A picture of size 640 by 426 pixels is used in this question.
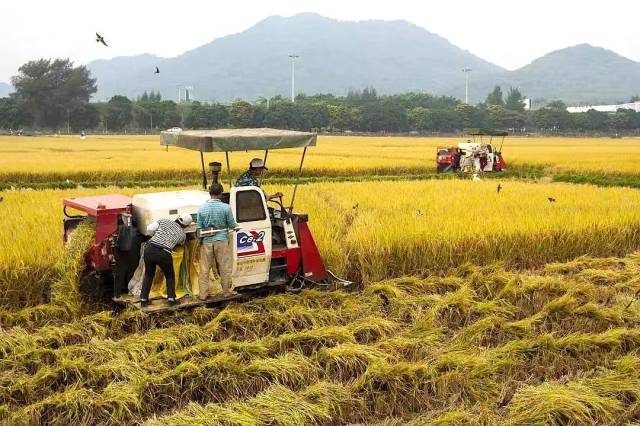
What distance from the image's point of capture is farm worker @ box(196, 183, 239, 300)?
6.61 meters

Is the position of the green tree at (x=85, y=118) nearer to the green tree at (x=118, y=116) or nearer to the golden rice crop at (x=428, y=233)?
the green tree at (x=118, y=116)

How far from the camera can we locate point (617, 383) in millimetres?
5219

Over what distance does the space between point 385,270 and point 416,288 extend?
68 cm

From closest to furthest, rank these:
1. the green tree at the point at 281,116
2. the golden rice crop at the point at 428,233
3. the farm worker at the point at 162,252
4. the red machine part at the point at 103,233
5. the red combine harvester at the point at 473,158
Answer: the farm worker at the point at 162,252
the red machine part at the point at 103,233
the golden rice crop at the point at 428,233
the red combine harvester at the point at 473,158
the green tree at the point at 281,116

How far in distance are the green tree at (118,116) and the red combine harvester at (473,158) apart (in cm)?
7329

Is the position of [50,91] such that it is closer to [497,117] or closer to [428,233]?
[497,117]

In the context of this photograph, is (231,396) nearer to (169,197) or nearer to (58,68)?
(169,197)

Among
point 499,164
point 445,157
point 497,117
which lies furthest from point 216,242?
point 497,117

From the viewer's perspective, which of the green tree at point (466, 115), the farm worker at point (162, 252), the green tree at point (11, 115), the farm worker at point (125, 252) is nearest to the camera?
the farm worker at point (162, 252)

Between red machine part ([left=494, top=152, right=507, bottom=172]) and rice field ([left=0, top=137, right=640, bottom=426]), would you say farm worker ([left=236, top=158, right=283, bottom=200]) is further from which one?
red machine part ([left=494, top=152, right=507, bottom=172])

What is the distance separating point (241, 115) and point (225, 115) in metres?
2.69

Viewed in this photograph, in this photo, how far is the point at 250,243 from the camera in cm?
712

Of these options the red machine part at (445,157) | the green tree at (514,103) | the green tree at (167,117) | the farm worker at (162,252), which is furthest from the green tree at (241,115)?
the farm worker at (162,252)

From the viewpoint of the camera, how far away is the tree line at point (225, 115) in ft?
289
